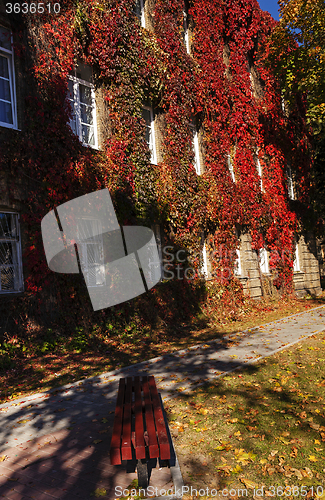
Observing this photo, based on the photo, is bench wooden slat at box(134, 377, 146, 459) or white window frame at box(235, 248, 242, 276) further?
white window frame at box(235, 248, 242, 276)

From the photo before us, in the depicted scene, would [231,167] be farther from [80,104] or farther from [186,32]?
[80,104]

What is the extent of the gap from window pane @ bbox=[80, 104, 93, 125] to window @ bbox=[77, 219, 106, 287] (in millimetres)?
2948

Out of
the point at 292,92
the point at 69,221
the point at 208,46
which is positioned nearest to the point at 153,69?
the point at 208,46

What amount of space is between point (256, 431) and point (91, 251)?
23.3 feet

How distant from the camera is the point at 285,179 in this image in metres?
19.5

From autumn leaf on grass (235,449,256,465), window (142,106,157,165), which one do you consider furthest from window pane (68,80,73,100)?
autumn leaf on grass (235,449,256,465)

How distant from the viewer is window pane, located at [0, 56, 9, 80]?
30.5 feet

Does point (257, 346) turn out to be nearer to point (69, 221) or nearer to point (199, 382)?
point (199, 382)

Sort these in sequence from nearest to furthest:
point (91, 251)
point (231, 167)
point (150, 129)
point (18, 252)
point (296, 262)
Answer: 1. point (18, 252)
2. point (91, 251)
3. point (150, 129)
4. point (231, 167)
5. point (296, 262)

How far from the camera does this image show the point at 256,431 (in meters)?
4.47

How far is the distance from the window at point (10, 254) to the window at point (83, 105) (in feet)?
10.6

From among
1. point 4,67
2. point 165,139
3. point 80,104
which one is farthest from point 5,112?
point 165,139

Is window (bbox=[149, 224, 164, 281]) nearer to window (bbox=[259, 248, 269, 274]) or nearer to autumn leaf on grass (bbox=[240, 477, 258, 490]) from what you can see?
window (bbox=[259, 248, 269, 274])

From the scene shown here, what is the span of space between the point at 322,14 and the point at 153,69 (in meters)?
7.78
